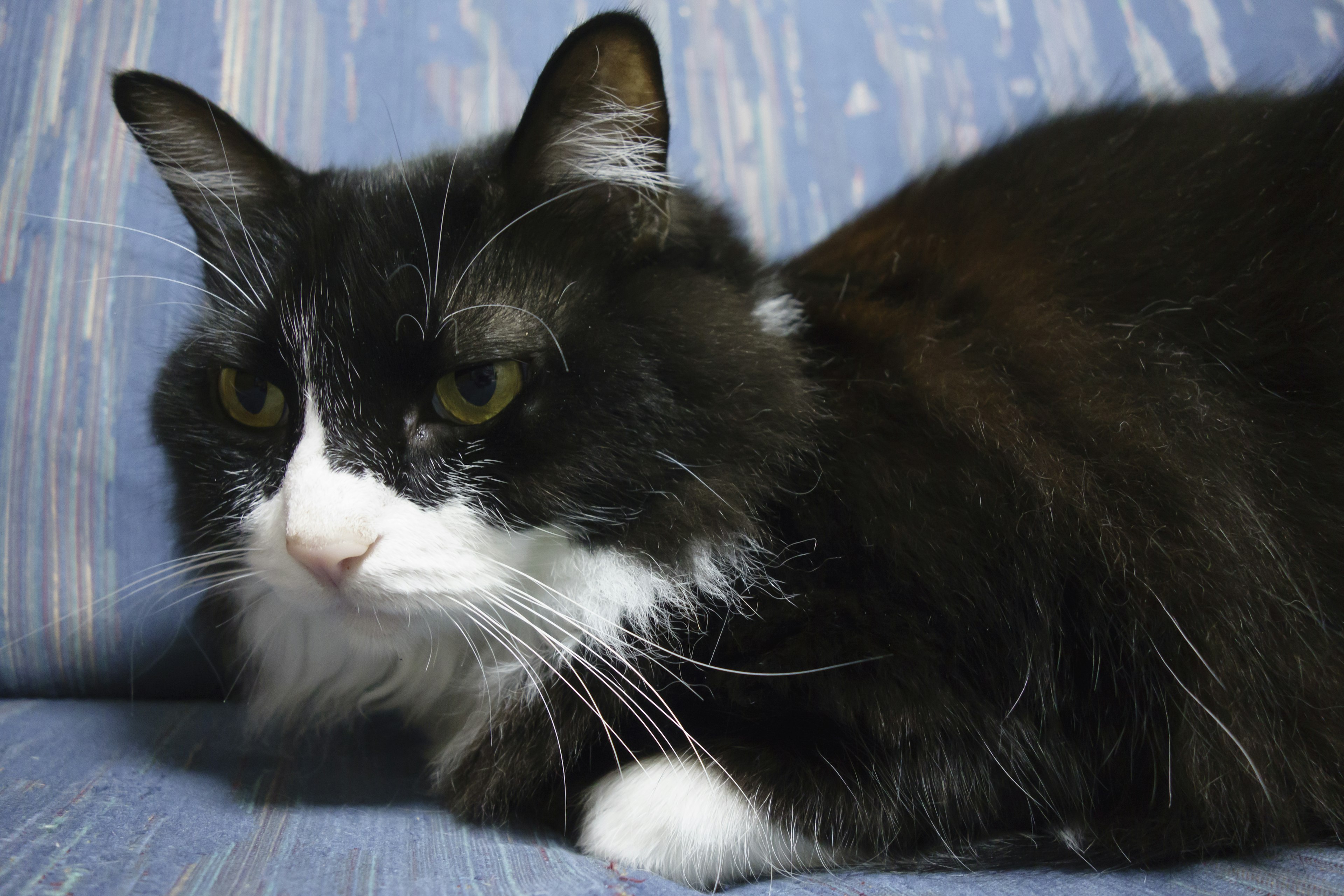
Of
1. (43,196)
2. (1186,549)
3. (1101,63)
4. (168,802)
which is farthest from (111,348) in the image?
(1101,63)

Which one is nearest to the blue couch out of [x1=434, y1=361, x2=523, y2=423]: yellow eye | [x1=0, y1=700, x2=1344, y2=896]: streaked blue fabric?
[x1=0, y1=700, x2=1344, y2=896]: streaked blue fabric

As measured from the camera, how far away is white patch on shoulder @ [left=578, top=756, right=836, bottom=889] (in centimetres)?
77

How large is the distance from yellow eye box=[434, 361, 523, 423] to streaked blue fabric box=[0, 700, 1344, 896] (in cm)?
42

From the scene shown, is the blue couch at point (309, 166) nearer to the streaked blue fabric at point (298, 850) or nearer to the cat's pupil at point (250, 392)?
the streaked blue fabric at point (298, 850)

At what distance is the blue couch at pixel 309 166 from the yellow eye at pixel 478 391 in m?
0.40

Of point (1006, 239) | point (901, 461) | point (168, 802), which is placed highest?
point (1006, 239)

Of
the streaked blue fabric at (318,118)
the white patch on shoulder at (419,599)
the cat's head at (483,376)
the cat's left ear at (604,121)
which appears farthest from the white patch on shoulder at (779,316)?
the streaked blue fabric at (318,118)

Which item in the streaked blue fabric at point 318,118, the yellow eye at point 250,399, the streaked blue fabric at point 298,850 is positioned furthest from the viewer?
the streaked blue fabric at point 318,118

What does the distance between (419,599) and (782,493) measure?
1.27 feet

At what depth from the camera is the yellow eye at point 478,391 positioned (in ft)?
2.73

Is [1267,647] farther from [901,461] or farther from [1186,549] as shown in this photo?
[901,461]

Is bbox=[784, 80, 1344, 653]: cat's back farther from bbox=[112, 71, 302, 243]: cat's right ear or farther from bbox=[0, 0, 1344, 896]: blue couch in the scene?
bbox=[112, 71, 302, 243]: cat's right ear

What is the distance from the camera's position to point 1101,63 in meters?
1.75

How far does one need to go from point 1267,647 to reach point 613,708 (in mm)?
671
